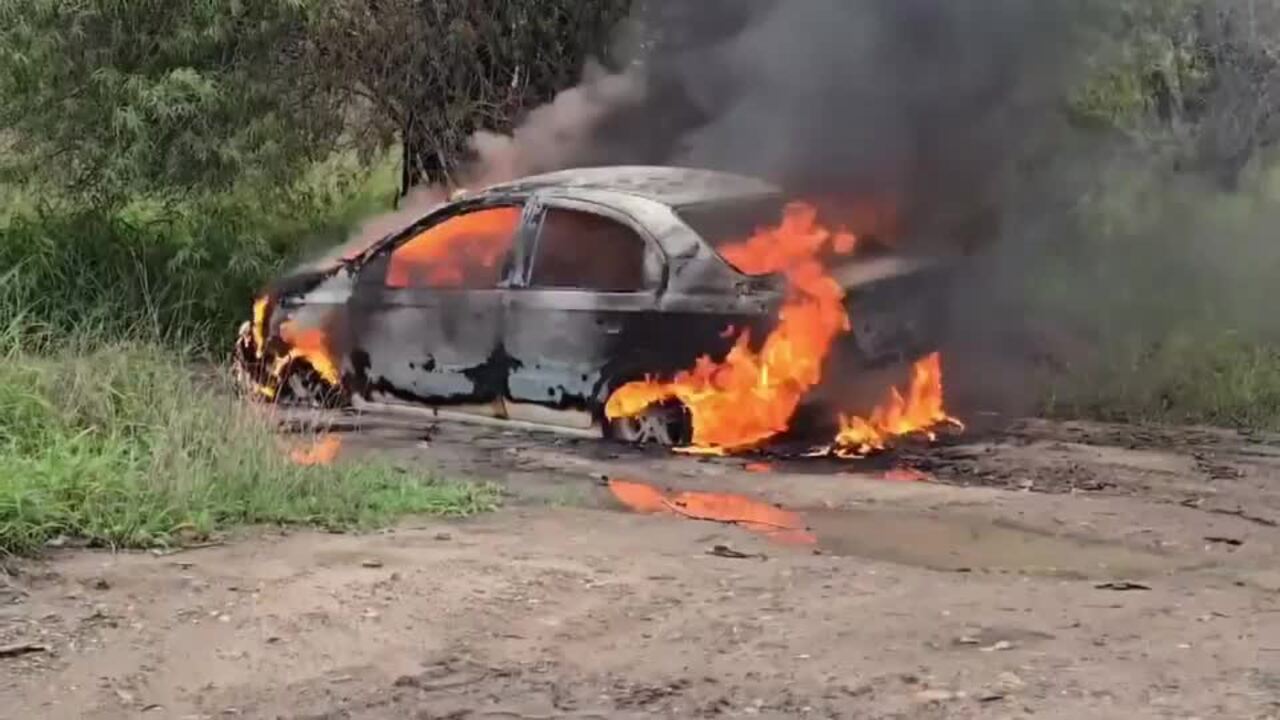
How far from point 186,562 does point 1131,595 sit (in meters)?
3.35

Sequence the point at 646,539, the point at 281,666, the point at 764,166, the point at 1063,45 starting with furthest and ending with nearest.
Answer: the point at 1063,45
the point at 764,166
the point at 646,539
the point at 281,666

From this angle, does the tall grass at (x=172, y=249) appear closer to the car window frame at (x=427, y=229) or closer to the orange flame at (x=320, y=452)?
the car window frame at (x=427, y=229)

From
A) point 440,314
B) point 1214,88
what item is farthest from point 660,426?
point 1214,88

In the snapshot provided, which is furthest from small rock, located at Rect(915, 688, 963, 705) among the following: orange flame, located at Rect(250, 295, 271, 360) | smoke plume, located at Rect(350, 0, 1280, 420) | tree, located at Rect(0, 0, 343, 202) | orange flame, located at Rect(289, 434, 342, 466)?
tree, located at Rect(0, 0, 343, 202)

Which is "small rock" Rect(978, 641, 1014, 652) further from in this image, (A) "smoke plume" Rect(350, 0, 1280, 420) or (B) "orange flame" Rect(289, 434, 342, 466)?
(A) "smoke plume" Rect(350, 0, 1280, 420)

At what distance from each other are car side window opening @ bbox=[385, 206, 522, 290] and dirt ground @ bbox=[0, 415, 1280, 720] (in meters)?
1.63

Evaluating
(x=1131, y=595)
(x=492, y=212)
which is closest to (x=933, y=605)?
(x=1131, y=595)

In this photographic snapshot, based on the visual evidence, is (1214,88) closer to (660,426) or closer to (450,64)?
(450,64)

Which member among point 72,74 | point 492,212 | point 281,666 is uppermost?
point 72,74

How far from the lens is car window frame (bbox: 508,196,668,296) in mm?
7953

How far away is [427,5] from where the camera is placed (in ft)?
37.9

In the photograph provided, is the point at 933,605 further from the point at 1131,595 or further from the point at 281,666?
the point at 281,666

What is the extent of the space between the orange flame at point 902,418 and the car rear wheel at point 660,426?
81 cm

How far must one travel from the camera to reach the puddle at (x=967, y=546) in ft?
19.4
